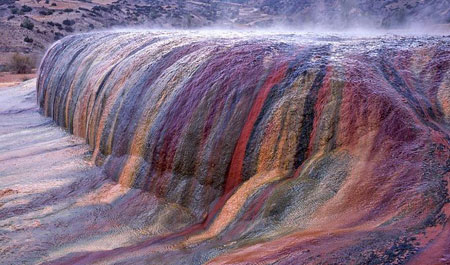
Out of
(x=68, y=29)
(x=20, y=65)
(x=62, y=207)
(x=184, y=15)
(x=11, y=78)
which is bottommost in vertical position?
(x=11, y=78)

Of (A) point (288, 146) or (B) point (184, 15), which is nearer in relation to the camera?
(A) point (288, 146)

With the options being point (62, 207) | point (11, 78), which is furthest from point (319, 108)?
point (11, 78)

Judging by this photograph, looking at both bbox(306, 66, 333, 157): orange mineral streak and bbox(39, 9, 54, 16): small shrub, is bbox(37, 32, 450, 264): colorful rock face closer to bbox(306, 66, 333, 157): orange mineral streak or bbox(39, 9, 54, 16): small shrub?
bbox(306, 66, 333, 157): orange mineral streak

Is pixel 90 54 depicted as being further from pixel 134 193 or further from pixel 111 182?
pixel 134 193

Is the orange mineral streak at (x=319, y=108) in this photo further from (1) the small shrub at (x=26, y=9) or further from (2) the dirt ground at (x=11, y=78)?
(1) the small shrub at (x=26, y=9)

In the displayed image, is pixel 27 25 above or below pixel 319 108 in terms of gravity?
below

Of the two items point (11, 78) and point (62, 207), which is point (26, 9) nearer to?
point (11, 78)

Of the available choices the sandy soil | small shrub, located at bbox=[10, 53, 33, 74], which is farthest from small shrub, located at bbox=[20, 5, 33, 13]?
the sandy soil

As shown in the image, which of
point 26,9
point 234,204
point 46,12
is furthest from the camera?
point 46,12
